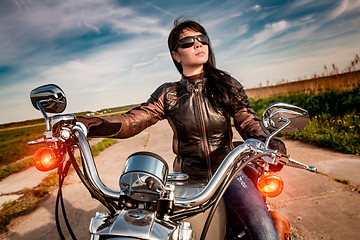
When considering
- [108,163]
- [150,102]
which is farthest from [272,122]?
[108,163]

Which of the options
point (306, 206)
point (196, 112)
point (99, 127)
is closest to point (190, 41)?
point (196, 112)

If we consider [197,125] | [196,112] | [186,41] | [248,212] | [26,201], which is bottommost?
[26,201]

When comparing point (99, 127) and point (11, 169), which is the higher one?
point (99, 127)

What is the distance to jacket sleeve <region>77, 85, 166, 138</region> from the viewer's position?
1394mm

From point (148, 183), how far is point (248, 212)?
33.6 inches

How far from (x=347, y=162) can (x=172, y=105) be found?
3645 mm

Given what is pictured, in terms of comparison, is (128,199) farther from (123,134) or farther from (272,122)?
(123,134)

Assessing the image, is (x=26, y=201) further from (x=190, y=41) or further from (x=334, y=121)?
(x=334, y=121)

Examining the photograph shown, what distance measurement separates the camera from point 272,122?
1161 mm

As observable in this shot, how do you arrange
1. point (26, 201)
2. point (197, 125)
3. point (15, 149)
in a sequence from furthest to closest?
1. point (15, 149)
2. point (26, 201)
3. point (197, 125)

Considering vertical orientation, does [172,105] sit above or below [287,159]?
above

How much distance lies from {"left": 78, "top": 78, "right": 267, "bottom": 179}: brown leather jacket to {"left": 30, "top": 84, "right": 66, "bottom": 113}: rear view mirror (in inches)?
25.5

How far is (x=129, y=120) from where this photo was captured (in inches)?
73.8

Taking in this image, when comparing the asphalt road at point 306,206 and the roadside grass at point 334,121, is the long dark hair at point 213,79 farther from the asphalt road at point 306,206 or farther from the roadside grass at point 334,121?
the roadside grass at point 334,121
